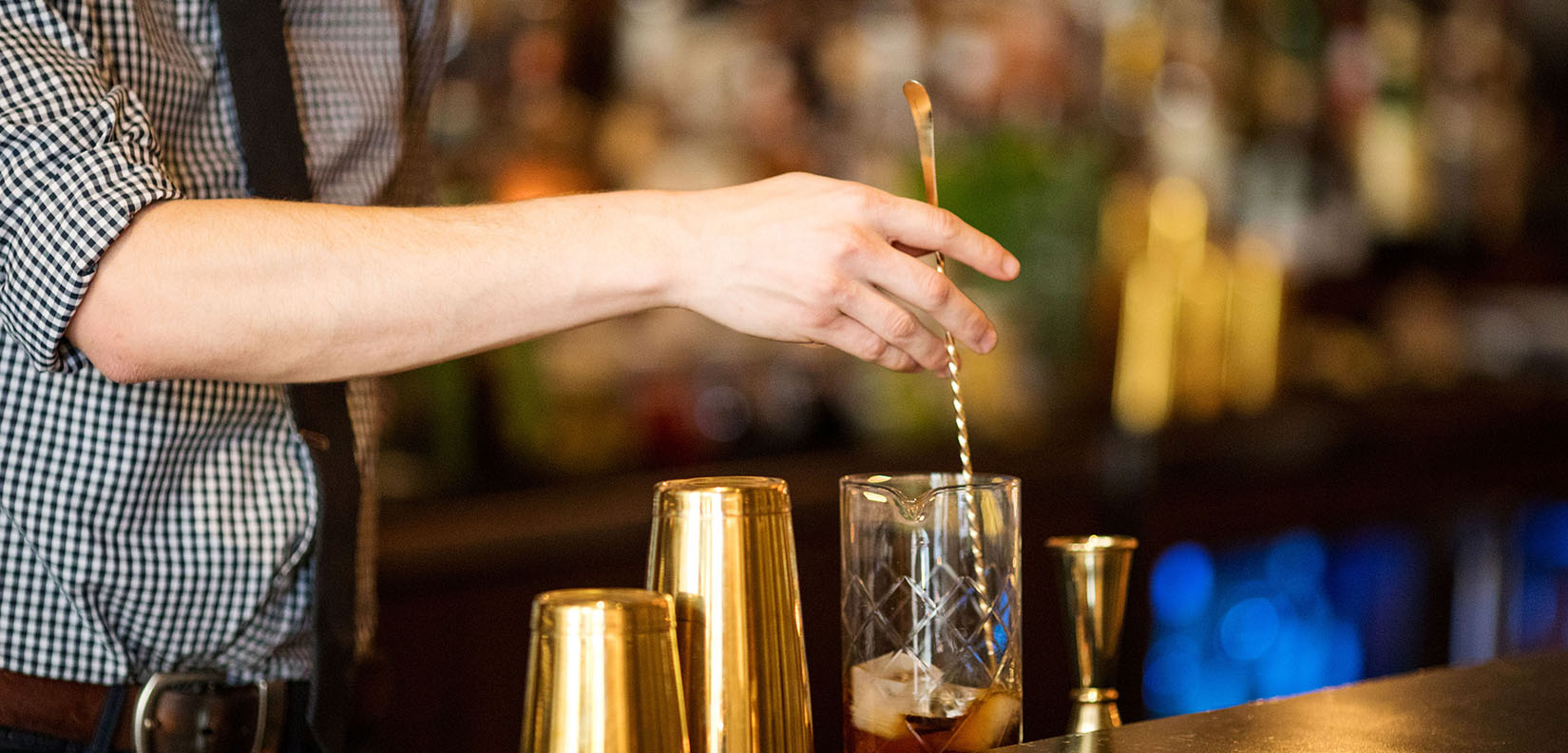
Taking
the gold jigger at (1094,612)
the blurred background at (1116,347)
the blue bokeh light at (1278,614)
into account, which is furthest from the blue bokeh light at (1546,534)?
the gold jigger at (1094,612)

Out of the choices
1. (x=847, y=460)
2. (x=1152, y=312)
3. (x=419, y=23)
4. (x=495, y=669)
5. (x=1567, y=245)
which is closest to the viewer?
(x=419, y=23)

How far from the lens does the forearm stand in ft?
2.59

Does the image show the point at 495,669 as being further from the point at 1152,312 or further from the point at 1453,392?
the point at 1453,392

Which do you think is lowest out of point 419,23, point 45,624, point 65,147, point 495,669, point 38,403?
point 495,669

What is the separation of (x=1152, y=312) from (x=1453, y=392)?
2.82ft

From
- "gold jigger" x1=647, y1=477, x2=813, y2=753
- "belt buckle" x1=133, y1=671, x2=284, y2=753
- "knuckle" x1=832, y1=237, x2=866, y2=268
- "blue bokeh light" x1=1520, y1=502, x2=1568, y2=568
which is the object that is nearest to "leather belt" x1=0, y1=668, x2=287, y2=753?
"belt buckle" x1=133, y1=671, x2=284, y2=753

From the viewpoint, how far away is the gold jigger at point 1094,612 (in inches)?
30.7

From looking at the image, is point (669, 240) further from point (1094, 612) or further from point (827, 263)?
point (1094, 612)

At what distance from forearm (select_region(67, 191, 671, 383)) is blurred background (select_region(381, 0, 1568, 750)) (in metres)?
0.94

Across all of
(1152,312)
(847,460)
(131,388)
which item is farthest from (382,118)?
(1152,312)

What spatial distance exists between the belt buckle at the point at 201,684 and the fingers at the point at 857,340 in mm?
501

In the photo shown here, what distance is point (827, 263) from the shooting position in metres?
0.75

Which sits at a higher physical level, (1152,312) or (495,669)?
(1152,312)

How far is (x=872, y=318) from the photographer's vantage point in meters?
0.78
